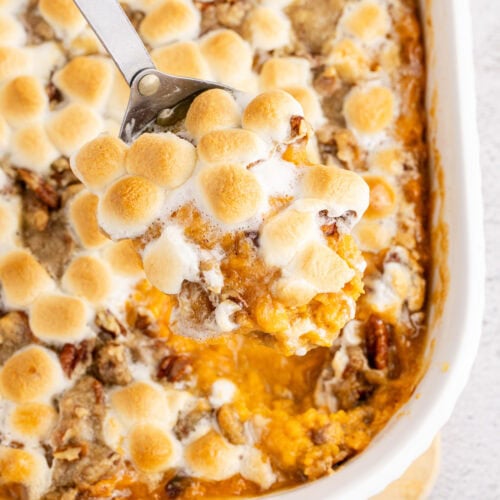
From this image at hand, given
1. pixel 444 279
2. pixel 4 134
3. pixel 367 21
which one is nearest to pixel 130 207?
pixel 4 134

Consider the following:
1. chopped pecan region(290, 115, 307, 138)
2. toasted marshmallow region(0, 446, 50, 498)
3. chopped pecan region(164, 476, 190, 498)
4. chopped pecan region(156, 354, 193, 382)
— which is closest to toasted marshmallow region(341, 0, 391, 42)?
chopped pecan region(290, 115, 307, 138)

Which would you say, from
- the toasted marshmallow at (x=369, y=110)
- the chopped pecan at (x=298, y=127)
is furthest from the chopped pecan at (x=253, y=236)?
the toasted marshmallow at (x=369, y=110)

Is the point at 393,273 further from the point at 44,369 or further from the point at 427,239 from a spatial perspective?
the point at 44,369

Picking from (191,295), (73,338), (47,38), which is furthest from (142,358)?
(47,38)

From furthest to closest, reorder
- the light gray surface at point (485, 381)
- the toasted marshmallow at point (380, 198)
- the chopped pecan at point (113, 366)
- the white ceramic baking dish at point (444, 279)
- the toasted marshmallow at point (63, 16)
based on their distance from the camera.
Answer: the light gray surface at point (485, 381), the toasted marshmallow at point (63, 16), the toasted marshmallow at point (380, 198), the chopped pecan at point (113, 366), the white ceramic baking dish at point (444, 279)

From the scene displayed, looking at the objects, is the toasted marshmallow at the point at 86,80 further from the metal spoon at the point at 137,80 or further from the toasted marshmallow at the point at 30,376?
the toasted marshmallow at the point at 30,376
